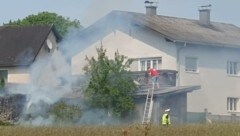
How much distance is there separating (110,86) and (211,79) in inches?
348

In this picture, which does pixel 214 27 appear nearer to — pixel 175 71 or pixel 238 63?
pixel 238 63

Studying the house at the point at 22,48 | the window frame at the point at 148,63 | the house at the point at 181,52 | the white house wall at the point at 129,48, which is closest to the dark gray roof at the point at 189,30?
the house at the point at 181,52

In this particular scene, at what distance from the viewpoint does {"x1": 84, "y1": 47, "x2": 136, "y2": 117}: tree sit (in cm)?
4128

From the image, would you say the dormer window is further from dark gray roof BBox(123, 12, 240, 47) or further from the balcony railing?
the balcony railing

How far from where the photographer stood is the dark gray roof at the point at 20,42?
5438cm

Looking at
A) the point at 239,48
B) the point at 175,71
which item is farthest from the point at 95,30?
the point at 239,48

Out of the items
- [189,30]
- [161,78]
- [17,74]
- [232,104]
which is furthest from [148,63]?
[17,74]

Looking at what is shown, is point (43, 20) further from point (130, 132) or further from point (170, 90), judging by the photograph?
point (130, 132)

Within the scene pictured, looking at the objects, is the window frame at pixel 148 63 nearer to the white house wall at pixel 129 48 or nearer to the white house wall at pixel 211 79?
the white house wall at pixel 129 48

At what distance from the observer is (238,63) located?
164 feet

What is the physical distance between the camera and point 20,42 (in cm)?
5747

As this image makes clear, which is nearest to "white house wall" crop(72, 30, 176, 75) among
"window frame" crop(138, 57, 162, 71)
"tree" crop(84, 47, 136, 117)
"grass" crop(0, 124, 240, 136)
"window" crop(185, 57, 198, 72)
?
"window frame" crop(138, 57, 162, 71)

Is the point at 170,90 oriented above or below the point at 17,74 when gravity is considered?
below

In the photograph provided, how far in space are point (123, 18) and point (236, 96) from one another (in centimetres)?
957
